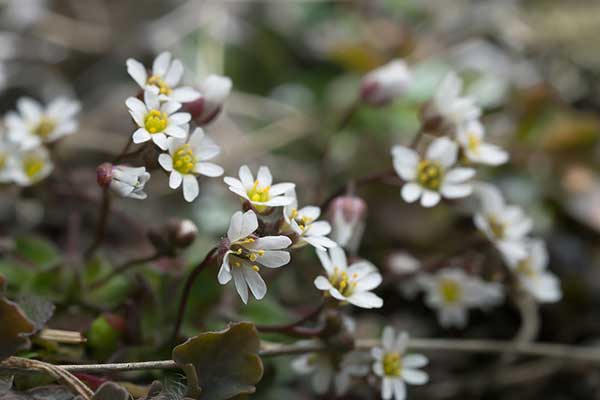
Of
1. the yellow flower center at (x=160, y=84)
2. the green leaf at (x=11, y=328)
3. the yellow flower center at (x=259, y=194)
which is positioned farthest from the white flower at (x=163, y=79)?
the green leaf at (x=11, y=328)

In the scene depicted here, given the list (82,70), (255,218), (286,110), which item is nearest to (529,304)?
(255,218)

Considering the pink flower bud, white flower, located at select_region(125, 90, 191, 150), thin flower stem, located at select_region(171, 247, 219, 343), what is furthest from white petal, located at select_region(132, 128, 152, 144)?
thin flower stem, located at select_region(171, 247, 219, 343)

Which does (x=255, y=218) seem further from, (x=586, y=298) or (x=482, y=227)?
(x=586, y=298)

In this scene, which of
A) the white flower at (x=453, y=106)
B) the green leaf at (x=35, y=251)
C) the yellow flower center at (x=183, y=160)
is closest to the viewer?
the yellow flower center at (x=183, y=160)

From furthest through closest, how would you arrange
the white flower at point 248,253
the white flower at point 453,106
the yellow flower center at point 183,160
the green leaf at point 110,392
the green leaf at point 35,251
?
the green leaf at point 35,251, the white flower at point 453,106, the yellow flower center at point 183,160, the white flower at point 248,253, the green leaf at point 110,392

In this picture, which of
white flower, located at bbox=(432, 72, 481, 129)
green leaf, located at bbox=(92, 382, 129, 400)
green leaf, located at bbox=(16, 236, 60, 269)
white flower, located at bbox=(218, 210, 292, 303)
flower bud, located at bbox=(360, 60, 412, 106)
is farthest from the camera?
flower bud, located at bbox=(360, 60, 412, 106)

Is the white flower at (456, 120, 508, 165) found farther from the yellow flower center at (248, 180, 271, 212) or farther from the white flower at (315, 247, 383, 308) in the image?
the yellow flower center at (248, 180, 271, 212)

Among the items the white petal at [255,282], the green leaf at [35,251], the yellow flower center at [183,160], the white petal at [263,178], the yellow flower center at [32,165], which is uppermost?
the yellow flower center at [32,165]

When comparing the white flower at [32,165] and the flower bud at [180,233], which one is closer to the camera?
the flower bud at [180,233]

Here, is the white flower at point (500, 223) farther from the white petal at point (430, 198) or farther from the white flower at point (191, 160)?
the white flower at point (191, 160)
